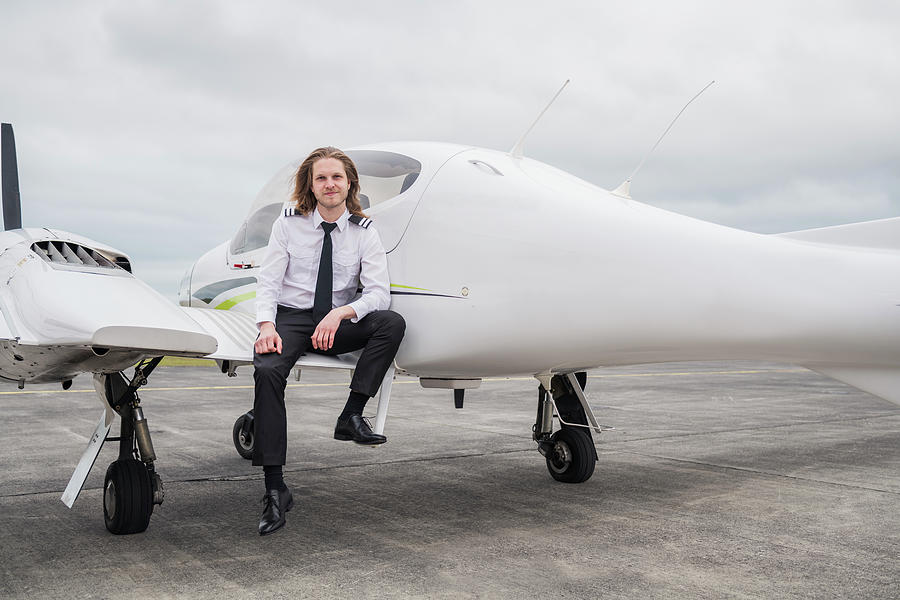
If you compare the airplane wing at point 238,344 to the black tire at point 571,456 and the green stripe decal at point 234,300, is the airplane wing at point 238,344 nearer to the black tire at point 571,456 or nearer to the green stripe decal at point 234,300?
the green stripe decal at point 234,300

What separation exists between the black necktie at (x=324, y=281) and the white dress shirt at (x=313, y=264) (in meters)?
0.03

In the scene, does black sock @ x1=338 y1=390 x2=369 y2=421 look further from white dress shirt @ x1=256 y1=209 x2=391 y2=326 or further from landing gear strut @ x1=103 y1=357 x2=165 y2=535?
landing gear strut @ x1=103 y1=357 x2=165 y2=535

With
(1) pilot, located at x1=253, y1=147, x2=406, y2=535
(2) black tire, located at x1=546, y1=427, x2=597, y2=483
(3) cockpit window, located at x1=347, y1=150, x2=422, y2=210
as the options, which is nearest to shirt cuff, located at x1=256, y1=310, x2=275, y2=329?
(1) pilot, located at x1=253, y1=147, x2=406, y2=535

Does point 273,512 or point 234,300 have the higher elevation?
point 234,300

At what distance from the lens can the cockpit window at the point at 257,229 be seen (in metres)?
5.43

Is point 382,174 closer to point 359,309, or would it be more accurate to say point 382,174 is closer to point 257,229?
point 359,309

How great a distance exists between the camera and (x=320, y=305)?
4.20 meters

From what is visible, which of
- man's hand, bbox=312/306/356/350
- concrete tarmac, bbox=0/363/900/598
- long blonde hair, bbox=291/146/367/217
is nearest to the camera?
concrete tarmac, bbox=0/363/900/598

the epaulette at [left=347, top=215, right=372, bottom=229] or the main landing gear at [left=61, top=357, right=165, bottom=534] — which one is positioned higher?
the epaulette at [left=347, top=215, right=372, bottom=229]

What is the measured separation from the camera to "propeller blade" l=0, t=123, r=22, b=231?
236 inches

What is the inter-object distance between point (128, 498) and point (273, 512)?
867 mm

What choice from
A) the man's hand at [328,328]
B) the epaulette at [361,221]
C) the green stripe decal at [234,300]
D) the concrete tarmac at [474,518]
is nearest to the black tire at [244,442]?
the concrete tarmac at [474,518]

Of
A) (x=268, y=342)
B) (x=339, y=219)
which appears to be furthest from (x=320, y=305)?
(x=339, y=219)

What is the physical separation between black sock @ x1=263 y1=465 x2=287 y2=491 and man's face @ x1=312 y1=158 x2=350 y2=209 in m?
1.43
